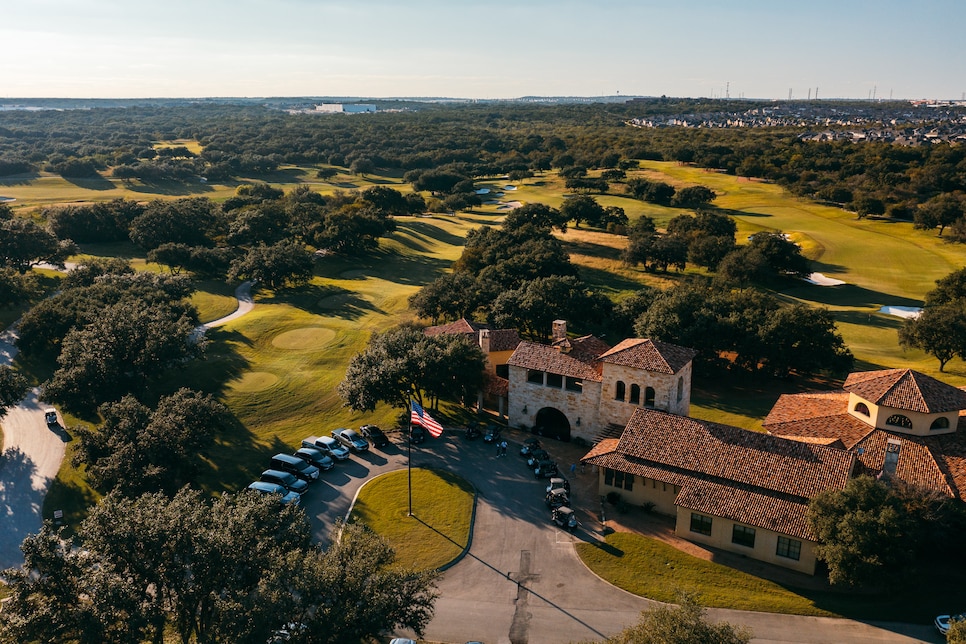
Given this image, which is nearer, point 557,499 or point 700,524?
Answer: point 700,524

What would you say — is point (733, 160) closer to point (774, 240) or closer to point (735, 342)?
point (774, 240)

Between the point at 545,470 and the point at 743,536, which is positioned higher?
the point at 743,536

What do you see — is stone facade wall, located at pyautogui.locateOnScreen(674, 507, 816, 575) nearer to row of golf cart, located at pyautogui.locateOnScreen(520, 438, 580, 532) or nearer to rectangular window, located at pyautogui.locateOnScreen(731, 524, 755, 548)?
rectangular window, located at pyautogui.locateOnScreen(731, 524, 755, 548)

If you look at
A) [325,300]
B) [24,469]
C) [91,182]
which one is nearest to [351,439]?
[24,469]

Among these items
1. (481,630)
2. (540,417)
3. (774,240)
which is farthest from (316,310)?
(774,240)

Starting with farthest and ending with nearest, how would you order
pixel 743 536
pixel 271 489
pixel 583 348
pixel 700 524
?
pixel 583 348
pixel 271 489
pixel 700 524
pixel 743 536

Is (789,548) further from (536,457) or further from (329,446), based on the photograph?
(329,446)
